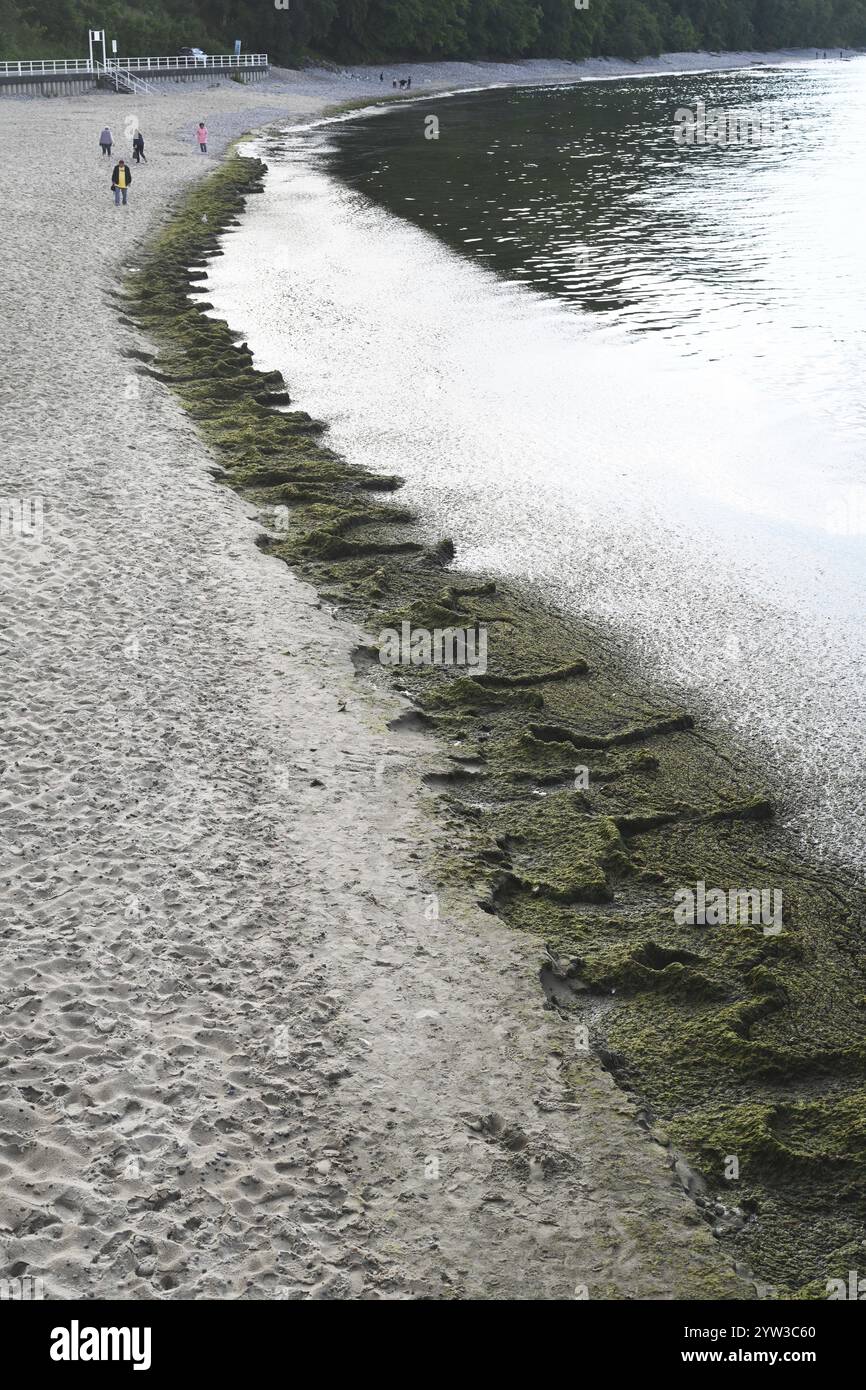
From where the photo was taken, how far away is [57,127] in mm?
57656

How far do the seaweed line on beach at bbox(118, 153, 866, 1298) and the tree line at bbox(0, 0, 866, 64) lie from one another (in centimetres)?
7370

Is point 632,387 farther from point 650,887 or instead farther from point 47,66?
point 47,66

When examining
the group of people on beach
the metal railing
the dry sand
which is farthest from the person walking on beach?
the metal railing

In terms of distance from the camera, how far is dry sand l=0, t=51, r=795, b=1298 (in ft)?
22.1

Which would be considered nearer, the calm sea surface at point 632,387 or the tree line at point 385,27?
the calm sea surface at point 632,387

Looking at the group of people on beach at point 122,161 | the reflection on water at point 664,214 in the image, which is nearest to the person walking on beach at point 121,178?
the group of people on beach at point 122,161

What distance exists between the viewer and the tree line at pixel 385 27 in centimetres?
8231

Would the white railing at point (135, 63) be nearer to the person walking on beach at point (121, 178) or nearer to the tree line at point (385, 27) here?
the tree line at point (385, 27)

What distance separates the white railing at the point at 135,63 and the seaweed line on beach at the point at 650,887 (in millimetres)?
66115

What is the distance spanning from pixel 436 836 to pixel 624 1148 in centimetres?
347

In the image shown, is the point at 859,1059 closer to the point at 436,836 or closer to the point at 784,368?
the point at 436,836

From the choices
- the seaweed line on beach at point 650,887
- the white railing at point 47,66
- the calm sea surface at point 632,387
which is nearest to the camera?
the seaweed line on beach at point 650,887

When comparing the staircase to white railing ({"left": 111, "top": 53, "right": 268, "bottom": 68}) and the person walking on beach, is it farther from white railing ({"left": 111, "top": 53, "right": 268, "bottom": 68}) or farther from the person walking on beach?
the person walking on beach
